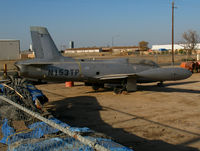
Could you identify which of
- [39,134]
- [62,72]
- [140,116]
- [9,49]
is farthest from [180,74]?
[9,49]

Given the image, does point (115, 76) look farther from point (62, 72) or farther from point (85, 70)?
point (62, 72)

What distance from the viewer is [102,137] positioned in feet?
15.1

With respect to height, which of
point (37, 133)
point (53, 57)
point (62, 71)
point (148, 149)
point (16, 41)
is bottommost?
point (148, 149)

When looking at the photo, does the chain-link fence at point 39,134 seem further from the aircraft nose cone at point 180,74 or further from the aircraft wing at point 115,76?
the aircraft nose cone at point 180,74

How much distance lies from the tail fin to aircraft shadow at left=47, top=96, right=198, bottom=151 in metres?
3.39

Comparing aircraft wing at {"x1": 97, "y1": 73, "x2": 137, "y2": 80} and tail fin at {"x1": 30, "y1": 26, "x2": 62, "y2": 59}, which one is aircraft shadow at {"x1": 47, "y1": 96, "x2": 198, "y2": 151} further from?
tail fin at {"x1": 30, "y1": 26, "x2": 62, "y2": 59}

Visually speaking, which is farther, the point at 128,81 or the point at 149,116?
the point at 128,81

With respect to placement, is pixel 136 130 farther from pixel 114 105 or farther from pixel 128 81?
pixel 128 81

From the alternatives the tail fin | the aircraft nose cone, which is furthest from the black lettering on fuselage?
the aircraft nose cone

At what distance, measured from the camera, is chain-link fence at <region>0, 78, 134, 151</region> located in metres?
3.88

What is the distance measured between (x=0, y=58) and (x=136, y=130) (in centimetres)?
5878

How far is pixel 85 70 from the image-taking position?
1450 cm

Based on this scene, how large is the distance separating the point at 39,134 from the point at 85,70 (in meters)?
9.44

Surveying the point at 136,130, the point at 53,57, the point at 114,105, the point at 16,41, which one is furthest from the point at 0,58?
the point at 136,130
